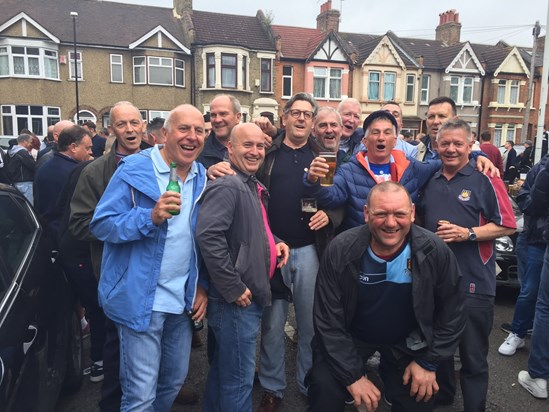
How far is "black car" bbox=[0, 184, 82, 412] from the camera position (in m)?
2.16

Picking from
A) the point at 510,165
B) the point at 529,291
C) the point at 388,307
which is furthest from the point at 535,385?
the point at 510,165

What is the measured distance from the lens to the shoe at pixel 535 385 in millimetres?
3453

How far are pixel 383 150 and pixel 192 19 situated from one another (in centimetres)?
2586

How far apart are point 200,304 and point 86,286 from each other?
1187 mm

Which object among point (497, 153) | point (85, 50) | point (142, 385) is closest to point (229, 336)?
point (142, 385)

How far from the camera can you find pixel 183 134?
8.18 feet

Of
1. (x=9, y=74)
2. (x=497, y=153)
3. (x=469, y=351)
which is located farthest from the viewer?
(x=9, y=74)

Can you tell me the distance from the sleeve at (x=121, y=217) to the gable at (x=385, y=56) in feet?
90.7

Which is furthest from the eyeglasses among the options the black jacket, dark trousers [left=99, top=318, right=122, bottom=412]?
dark trousers [left=99, top=318, right=122, bottom=412]

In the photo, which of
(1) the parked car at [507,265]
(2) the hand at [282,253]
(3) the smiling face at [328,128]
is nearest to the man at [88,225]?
(2) the hand at [282,253]

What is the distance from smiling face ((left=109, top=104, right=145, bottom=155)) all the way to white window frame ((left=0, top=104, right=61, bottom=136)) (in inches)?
871

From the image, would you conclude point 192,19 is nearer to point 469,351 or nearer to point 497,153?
point 497,153

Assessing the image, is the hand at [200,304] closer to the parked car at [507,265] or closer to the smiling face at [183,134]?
the smiling face at [183,134]

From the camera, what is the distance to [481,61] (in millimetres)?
31547
